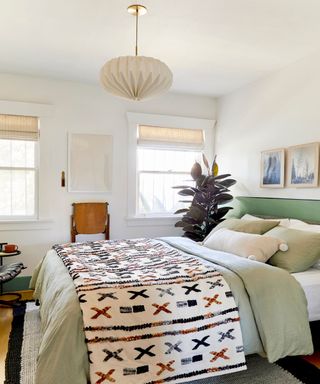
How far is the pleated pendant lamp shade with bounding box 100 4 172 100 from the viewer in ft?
6.82

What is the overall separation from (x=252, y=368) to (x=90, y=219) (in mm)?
2547

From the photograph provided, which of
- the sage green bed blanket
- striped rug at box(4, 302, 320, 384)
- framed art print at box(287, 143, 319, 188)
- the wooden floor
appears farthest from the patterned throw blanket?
framed art print at box(287, 143, 319, 188)

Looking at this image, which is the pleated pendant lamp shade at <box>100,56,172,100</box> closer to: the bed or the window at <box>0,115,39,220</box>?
the bed

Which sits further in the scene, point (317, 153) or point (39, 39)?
point (317, 153)

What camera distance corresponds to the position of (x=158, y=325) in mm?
1786

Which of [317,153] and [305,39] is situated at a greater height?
[305,39]

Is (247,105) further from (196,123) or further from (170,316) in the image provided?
(170,316)

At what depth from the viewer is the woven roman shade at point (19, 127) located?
12.4 feet

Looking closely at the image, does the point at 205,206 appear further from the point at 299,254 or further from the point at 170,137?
the point at 299,254

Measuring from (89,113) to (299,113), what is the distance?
249cm

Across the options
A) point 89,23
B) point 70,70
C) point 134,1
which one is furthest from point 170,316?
point 70,70

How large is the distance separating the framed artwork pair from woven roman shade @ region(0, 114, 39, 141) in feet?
9.13

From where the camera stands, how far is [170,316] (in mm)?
1822

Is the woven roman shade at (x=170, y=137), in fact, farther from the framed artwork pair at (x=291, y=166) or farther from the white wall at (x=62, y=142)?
the framed artwork pair at (x=291, y=166)
